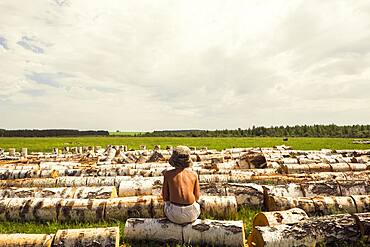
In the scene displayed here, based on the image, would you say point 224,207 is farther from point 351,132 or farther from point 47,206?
point 351,132

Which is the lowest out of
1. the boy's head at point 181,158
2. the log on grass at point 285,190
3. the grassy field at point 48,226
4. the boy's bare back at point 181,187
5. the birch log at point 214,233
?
the grassy field at point 48,226

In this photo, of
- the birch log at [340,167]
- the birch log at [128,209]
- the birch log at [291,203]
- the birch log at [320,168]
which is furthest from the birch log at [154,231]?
the birch log at [340,167]

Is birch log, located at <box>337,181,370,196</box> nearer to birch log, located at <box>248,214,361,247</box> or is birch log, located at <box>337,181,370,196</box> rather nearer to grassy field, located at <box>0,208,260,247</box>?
grassy field, located at <box>0,208,260,247</box>

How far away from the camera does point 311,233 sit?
5.88 m

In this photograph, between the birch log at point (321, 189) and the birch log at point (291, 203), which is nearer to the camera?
the birch log at point (291, 203)

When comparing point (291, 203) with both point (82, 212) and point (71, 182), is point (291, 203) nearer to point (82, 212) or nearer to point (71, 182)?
point (82, 212)

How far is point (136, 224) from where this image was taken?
21.2 feet

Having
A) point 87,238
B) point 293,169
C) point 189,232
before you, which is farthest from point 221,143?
point 87,238

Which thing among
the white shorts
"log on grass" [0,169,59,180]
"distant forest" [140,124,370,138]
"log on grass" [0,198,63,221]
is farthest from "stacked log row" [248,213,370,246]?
"distant forest" [140,124,370,138]

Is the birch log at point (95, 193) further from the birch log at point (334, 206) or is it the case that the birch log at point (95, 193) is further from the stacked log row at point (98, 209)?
the birch log at point (334, 206)

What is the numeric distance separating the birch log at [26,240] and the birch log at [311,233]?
3.46 meters

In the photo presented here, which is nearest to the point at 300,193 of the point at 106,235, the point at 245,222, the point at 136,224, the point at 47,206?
the point at 245,222

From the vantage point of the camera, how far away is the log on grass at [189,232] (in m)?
6.12

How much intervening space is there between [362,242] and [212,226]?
2.61m
